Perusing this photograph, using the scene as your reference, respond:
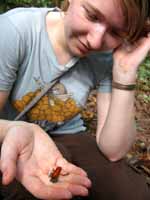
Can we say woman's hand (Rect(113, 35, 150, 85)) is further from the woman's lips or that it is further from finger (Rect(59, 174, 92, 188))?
finger (Rect(59, 174, 92, 188))

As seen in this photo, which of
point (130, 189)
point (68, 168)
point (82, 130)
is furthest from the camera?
point (82, 130)

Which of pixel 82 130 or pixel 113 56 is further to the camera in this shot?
pixel 82 130

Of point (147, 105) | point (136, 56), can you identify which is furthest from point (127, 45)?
point (147, 105)

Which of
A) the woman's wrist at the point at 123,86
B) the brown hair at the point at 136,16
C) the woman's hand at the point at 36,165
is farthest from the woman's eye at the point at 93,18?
the woman's hand at the point at 36,165

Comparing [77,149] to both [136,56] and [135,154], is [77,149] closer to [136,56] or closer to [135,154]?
[136,56]

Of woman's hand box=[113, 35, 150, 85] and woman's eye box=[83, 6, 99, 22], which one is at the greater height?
woman's eye box=[83, 6, 99, 22]

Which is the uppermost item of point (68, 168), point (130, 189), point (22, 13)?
point (22, 13)

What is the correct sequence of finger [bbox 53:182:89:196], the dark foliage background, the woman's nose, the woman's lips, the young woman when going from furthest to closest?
1. the dark foliage background
2. the woman's lips
3. the woman's nose
4. the young woman
5. finger [bbox 53:182:89:196]

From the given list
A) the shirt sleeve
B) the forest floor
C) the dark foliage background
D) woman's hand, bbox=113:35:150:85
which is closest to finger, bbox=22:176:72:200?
the shirt sleeve
